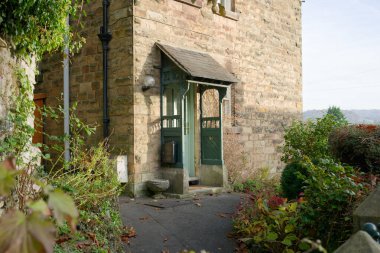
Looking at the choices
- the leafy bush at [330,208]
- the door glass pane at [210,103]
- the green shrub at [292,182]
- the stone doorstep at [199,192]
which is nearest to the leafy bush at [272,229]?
the leafy bush at [330,208]

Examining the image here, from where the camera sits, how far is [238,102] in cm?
1092

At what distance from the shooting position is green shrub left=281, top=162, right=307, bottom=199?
739cm

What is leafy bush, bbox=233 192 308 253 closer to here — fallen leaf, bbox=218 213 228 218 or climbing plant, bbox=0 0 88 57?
fallen leaf, bbox=218 213 228 218

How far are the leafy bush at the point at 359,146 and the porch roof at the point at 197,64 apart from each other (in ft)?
9.67

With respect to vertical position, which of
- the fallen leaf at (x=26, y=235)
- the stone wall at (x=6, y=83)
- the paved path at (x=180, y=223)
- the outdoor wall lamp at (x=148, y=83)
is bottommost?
the paved path at (x=180, y=223)

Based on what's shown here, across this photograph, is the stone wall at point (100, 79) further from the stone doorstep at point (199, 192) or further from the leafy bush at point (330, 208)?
the leafy bush at point (330, 208)

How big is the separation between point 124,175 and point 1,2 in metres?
4.80

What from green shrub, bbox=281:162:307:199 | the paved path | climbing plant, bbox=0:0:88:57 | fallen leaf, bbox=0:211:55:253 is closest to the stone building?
the paved path

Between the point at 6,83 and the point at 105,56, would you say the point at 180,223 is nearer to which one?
the point at 6,83

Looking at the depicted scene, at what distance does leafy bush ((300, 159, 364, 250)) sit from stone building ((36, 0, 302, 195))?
12.9 feet

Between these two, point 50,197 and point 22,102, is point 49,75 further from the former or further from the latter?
point 50,197

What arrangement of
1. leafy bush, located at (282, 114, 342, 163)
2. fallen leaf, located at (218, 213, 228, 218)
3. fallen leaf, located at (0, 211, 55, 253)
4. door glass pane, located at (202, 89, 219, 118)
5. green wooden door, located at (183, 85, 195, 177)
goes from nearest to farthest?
fallen leaf, located at (0, 211, 55, 253)
fallen leaf, located at (218, 213, 228, 218)
leafy bush, located at (282, 114, 342, 163)
green wooden door, located at (183, 85, 195, 177)
door glass pane, located at (202, 89, 219, 118)

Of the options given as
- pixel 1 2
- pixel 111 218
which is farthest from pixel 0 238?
pixel 111 218

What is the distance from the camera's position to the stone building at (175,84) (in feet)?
28.1
